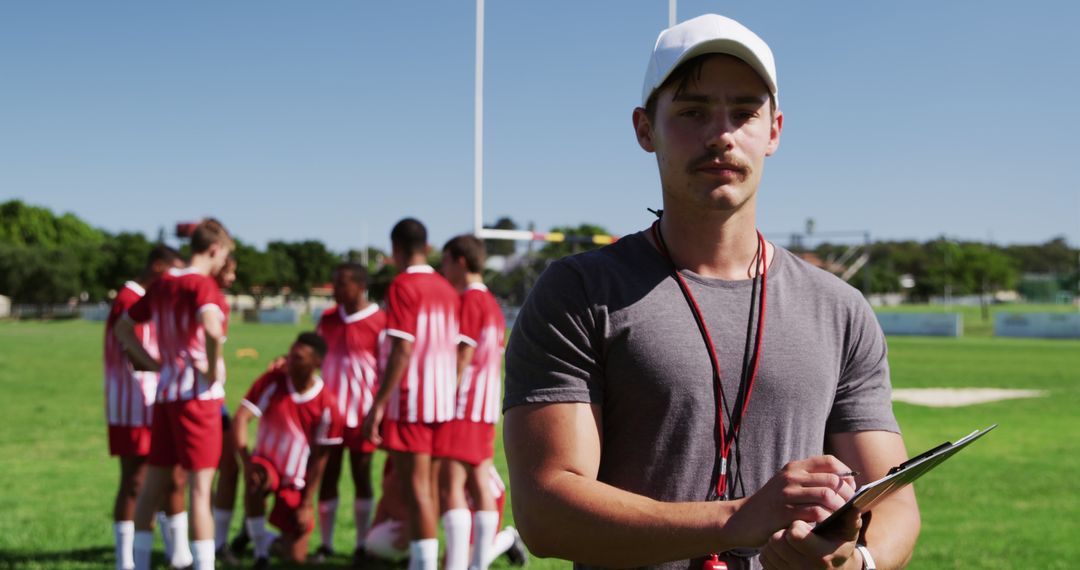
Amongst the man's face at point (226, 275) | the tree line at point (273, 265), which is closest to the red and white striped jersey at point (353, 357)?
the man's face at point (226, 275)

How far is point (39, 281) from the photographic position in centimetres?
8562

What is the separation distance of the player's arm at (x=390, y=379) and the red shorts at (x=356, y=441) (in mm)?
1053

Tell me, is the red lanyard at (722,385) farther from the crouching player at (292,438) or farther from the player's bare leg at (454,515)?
the crouching player at (292,438)

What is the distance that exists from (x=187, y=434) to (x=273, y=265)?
3864 inches

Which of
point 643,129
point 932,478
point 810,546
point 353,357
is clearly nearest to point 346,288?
point 353,357

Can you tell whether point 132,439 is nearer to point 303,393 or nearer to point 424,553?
point 303,393

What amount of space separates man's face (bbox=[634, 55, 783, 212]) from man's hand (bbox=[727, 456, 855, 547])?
0.53 metres

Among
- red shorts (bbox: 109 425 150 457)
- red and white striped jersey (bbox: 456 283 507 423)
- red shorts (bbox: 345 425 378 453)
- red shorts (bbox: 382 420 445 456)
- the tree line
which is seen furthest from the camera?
the tree line

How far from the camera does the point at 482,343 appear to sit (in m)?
6.47

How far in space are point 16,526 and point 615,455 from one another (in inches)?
274

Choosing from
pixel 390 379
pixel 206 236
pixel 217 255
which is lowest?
pixel 390 379

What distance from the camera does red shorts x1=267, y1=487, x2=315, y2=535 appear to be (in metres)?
6.54

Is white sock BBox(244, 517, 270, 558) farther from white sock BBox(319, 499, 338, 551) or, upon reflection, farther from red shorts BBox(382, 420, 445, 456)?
red shorts BBox(382, 420, 445, 456)

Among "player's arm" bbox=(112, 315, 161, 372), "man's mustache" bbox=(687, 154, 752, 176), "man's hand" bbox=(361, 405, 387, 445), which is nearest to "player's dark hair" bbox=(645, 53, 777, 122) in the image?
"man's mustache" bbox=(687, 154, 752, 176)
